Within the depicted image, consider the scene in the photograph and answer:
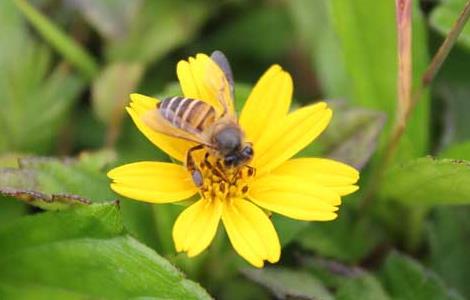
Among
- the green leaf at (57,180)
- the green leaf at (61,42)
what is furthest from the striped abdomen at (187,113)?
the green leaf at (61,42)

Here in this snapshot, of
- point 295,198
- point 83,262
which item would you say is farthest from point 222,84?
point 83,262

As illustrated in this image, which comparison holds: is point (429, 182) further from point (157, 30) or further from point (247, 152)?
point (157, 30)

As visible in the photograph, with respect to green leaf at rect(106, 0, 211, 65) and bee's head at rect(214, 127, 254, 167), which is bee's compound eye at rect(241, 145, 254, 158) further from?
green leaf at rect(106, 0, 211, 65)

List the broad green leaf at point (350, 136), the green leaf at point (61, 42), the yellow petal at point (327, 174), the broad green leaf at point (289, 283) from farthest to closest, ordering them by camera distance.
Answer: the green leaf at point (61, 42), the broad green leaf at point (350, 136), the broad green leaf at point (289, 283), the yellow petal at point (327, 174)

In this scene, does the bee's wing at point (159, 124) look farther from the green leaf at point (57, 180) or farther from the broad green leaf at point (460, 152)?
the broad green leaf at point (460, 152)

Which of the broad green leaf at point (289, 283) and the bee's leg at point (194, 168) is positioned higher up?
the bee's leg at point (194, 168)

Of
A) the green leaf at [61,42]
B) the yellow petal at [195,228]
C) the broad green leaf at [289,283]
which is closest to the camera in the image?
A: the yellow petal at [195,228]
